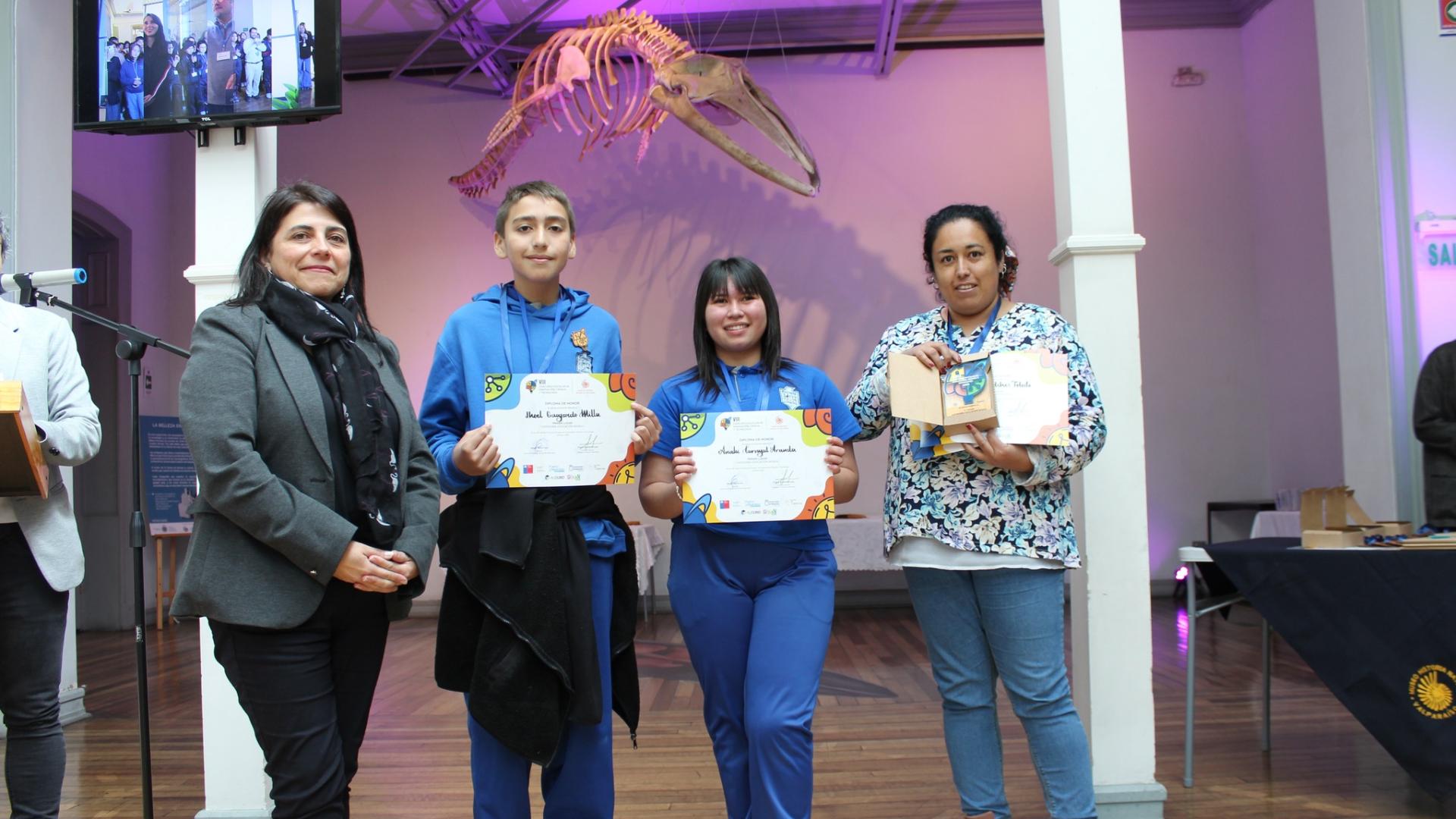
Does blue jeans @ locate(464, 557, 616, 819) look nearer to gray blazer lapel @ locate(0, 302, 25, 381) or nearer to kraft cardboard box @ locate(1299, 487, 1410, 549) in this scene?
gray blazer lapel @ locate(0, 302, 25, 381)

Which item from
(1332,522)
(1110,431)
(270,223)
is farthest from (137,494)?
(1332,522)

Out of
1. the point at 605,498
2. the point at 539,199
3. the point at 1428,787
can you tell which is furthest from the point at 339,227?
the point at 1428,787

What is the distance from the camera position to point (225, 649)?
1.56m

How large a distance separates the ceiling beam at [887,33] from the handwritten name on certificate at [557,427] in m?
5.85

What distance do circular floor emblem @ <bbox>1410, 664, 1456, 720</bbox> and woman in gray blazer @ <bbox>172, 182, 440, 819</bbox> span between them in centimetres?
265

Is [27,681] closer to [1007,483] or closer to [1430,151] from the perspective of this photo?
[1007,483]

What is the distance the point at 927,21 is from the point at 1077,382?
6.18 meters

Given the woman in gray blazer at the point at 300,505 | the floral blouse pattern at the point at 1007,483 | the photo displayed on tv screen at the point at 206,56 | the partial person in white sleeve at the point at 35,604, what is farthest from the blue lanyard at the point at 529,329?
the photo displayed on tv screen at the point at 206,56

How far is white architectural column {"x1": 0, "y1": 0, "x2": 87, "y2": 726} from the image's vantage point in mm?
4137

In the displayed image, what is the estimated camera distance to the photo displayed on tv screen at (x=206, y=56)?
2660 mm

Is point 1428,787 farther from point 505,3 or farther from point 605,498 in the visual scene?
point 505,3

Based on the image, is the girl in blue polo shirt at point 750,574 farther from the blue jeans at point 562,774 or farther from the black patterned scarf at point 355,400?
the black patterned scarf at point 355,400

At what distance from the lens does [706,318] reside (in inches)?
82.3

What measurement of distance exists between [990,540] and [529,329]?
3.47 feet
